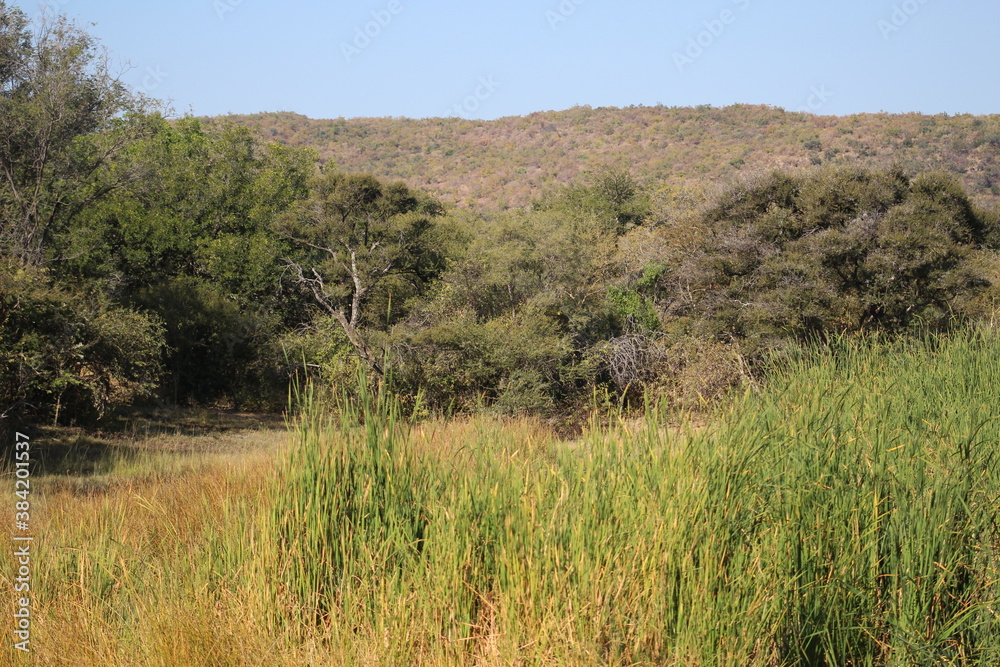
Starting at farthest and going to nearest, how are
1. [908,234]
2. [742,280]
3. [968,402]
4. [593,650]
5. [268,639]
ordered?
[742,280] → [908,234] → [968,402] → [268,639] → [593,650]

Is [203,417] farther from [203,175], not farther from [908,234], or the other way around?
[908,234]

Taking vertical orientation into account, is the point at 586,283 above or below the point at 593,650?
above

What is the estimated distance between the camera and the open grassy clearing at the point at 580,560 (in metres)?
3.18

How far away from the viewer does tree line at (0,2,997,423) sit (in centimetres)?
1491

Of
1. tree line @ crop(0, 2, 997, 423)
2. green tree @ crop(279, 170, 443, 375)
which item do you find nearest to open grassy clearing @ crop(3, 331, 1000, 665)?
tree line @ crop(0, 2, 997, 423)

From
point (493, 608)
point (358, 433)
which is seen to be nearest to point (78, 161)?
point (358, 433)

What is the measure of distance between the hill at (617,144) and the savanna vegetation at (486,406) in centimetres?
558

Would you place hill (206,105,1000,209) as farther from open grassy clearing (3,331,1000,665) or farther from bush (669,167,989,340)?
open grassy clearing (3,331,1000,665)

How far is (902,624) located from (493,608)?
1.72 metres

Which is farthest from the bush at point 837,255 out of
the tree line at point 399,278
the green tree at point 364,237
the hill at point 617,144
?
the hill at point 617,144

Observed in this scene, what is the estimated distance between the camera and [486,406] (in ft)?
53.3

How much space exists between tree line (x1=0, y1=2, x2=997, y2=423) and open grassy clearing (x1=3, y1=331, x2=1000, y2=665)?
25.6 feet

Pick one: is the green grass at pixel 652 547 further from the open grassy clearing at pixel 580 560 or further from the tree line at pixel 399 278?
the tree line at pixel 399 278

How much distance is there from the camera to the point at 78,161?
57.3 feet
